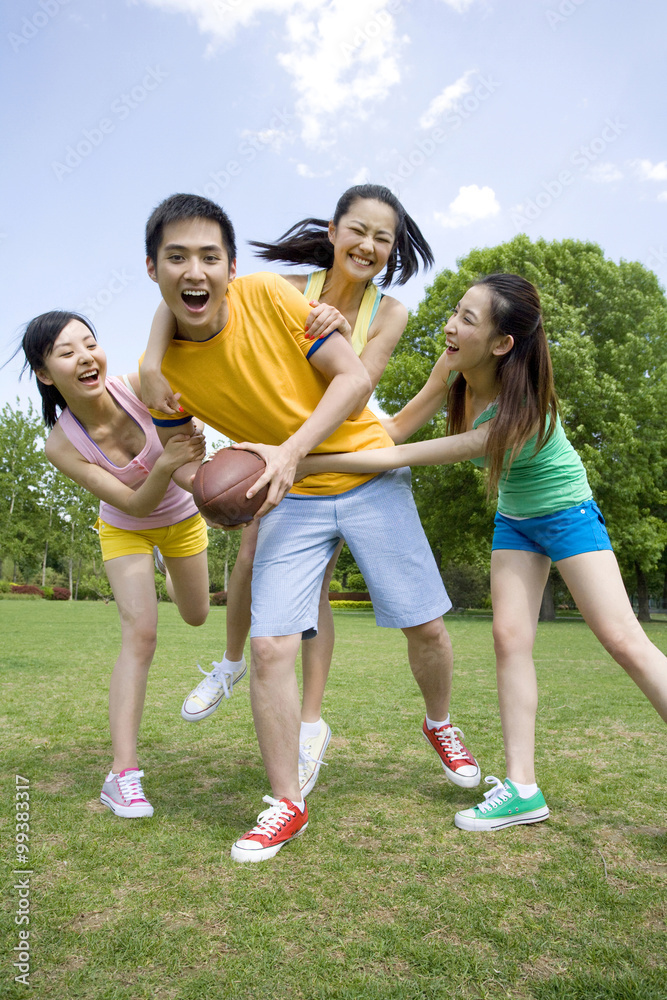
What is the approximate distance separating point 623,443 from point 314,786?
21.0 m

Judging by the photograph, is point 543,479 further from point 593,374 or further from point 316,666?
point 593,374

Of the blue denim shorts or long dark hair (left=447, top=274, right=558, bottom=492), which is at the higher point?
long dark hair (left=447, top=274, right=558, bottom=492)

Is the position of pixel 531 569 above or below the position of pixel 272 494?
below

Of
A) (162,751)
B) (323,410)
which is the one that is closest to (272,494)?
(323,410)

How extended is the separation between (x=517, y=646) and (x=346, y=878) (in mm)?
1346

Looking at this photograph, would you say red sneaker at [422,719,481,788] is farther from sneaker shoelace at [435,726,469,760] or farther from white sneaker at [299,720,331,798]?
white sneaker at [299,720,331,798]

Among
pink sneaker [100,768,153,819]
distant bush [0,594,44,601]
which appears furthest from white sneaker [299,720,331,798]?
distant bush [0,594,44,601]

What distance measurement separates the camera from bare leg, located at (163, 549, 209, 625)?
4230mm

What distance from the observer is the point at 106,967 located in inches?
81.8

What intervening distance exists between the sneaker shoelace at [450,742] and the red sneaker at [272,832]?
962 millimetres

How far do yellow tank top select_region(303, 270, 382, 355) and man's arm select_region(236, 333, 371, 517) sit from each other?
44 centimetres

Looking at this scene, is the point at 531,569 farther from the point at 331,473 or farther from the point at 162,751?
the point at 162,751

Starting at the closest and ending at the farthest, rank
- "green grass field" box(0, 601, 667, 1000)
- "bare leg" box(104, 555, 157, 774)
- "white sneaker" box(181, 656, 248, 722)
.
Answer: "green grass field" box(0, 601, 667, 1000) < "bare leg" box(104, 555, 157, 774) < "white sneaker" box(181, 656, 248, 722)

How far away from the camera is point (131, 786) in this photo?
137 inches
